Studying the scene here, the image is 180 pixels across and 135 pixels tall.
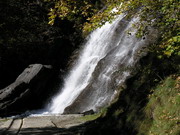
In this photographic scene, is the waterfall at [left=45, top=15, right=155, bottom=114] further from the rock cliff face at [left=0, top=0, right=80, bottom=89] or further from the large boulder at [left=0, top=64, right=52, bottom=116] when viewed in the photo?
the rock cliff face at [left=0, top=0, right=80, bottom=89]

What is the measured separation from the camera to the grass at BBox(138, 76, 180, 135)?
15.4 feet

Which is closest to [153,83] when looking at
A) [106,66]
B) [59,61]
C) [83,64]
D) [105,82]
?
[105,82]

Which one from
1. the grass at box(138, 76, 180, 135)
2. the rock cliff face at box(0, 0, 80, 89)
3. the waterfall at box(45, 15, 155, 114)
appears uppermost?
the rock cliff face at box(0, 0, 80, 89)

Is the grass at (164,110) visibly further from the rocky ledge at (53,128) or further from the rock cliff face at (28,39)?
the rock cliff face at (28,39)

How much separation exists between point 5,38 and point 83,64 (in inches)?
340

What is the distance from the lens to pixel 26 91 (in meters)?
16.8

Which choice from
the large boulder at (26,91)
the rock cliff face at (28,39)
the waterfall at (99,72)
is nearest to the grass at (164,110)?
the waterfall at (99,72)

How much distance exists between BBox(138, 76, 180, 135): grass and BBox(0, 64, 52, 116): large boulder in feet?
39.7

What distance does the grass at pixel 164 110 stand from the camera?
4691mm

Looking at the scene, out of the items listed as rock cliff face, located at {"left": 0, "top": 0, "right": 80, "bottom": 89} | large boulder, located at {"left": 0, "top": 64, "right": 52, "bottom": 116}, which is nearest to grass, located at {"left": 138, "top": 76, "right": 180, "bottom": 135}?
large boulder, located at {"left": 0, "top": 64, "right": 52, "bottom": 116}

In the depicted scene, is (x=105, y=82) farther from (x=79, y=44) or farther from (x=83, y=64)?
(x=79, y=44)

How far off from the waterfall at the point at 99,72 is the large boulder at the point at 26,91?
160cm

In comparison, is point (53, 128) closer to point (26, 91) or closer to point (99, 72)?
point (99, 72)

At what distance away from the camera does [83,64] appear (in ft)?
60.5
